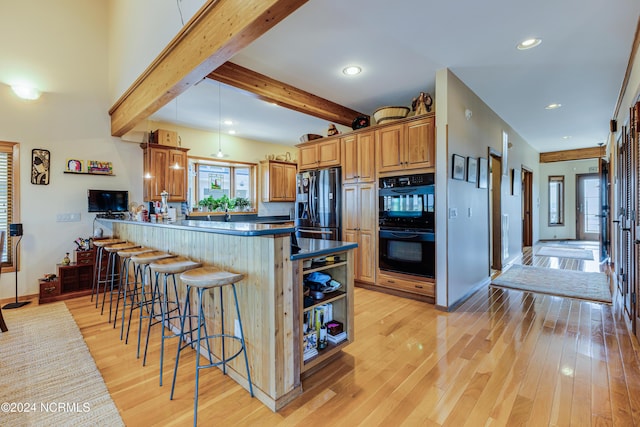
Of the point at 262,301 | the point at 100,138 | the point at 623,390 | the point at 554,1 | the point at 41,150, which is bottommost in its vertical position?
the point at 623,390

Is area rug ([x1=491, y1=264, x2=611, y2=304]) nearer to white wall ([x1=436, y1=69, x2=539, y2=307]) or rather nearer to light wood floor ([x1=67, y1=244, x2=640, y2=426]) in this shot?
white wall ([x1=436, y1=69, x2=539, y2=307])

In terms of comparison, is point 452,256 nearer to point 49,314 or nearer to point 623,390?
point 623,390

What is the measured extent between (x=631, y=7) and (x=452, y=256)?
2.50 metres

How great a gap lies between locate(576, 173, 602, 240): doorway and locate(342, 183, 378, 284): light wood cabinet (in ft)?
28.5

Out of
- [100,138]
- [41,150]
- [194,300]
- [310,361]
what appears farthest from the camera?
[100,138]

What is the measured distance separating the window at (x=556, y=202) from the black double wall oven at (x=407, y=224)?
8.18 meters

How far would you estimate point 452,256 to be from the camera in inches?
131

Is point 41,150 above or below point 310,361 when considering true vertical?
above

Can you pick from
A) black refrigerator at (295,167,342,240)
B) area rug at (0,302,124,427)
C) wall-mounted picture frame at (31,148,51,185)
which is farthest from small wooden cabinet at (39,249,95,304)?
black refrigerator at (295,167,342,240)

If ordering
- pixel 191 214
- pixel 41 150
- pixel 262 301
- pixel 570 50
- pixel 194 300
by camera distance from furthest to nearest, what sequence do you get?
pixel 191 214, pixel 41 150, pixel 570 50, pixel 194 300, pixel 262 301

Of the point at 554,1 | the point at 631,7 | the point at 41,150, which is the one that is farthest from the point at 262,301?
the point at 41,150

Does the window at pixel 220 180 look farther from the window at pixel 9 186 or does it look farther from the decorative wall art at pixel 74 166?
the window at pixel 9 186

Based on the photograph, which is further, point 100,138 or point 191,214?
point 191,214

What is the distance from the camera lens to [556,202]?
915 cm
